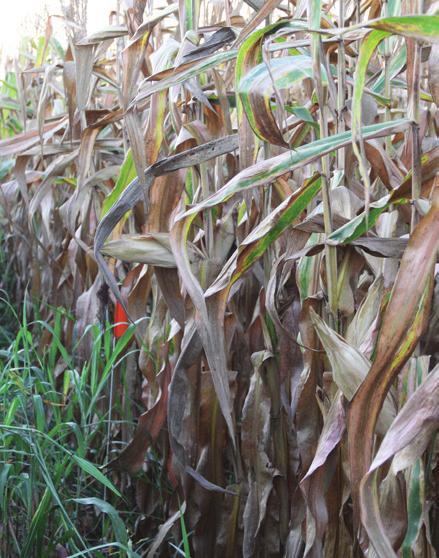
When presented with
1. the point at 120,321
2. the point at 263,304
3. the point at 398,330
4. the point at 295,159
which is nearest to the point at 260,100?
the point at 295,159

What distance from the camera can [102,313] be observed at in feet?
5.27

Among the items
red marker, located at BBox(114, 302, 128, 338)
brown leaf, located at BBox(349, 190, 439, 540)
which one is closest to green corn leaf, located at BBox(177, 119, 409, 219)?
brown leaf, located at BBox(349, 190, 439, 540)

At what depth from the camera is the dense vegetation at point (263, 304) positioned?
0.76m

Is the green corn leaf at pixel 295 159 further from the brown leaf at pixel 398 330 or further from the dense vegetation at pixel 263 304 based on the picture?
the brown leaf at pixel 398 330

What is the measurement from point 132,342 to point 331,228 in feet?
2.38

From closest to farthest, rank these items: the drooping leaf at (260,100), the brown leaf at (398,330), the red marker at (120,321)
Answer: the brown leaf at (398,330), the drooping leaf at (260,100), the red marker at (120,321)

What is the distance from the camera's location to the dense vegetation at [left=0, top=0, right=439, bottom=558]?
76 cm

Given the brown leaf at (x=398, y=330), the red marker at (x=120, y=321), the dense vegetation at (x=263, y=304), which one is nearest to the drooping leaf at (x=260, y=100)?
the dense vegetation at (x=263, y=304)

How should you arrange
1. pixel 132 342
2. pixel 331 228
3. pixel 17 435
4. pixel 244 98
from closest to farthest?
pixel 244 98, pixel 331 228, pixel 17 435, pixel 132 342

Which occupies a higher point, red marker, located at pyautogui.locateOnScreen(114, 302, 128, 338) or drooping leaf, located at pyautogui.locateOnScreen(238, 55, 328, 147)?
drooping leaf, located at pyautogui.locateOnScreen(238, 55, 328, 147)

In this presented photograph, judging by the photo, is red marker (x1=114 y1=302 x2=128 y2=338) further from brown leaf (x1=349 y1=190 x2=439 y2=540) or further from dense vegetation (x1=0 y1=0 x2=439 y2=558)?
brown leaf (x1=349 y1=190 x2=439 y2=540)

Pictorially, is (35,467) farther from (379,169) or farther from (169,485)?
(379,169)

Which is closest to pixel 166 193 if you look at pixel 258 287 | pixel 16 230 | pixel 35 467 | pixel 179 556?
pixel 258 287

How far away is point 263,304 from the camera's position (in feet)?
3.61
